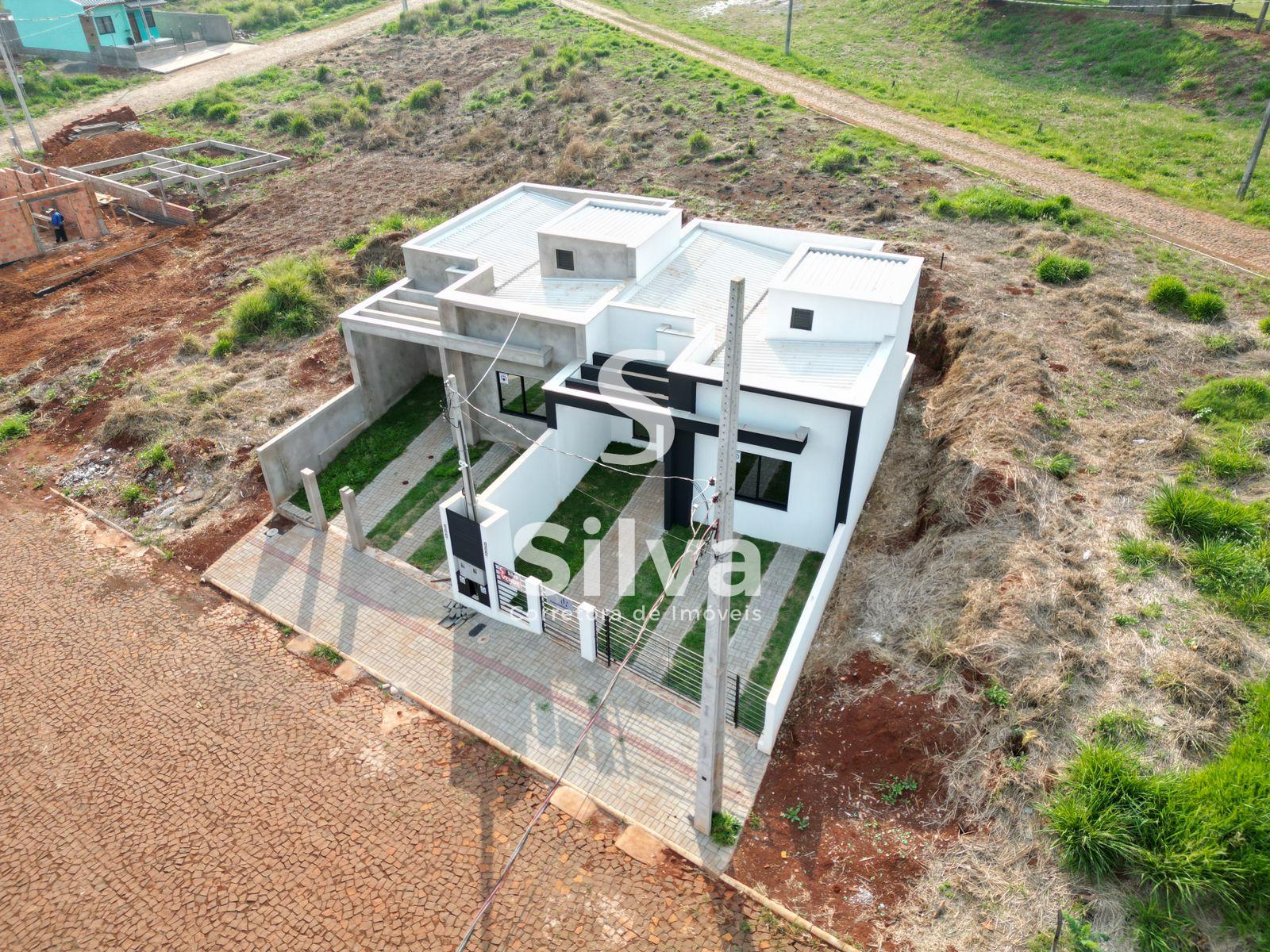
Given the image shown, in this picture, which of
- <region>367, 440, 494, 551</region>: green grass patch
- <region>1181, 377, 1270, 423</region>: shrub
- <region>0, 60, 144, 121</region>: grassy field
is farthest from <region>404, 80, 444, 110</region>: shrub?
<region>1181, 377, 1270, 423</region>: shrub

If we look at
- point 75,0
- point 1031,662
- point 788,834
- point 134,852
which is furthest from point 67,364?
point 75,0

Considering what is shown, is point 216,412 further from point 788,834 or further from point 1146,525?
point 1146,525

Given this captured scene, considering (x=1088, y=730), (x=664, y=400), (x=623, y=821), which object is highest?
(x=664, y=400)

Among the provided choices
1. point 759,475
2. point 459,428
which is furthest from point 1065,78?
point 459,428

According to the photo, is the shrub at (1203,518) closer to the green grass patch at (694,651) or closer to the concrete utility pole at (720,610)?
the green grass patch at (694,651)

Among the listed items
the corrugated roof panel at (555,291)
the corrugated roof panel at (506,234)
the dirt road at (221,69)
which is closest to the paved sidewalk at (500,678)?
the corrugated roof panel at (555,291)

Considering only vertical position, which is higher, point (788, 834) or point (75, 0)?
point (75, 0)
